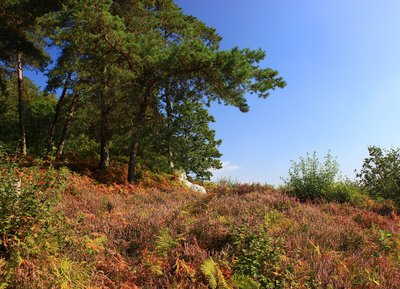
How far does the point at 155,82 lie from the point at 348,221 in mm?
11011

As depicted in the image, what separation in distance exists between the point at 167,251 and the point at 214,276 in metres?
1.03

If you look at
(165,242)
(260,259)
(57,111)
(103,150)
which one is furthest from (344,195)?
(57,111)

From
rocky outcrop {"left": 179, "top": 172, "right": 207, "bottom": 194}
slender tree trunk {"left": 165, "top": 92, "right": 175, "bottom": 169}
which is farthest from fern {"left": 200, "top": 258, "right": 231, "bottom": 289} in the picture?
rocky outcrop {"left": 179, "top": 172, "right": 207, "bottom": 194}

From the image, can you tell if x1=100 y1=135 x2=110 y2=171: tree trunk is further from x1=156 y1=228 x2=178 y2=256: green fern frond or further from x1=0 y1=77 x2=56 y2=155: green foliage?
x1=156 y1=228 x2=178 y2=256: green fern frond

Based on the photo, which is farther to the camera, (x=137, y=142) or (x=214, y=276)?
(x=137, y=142)

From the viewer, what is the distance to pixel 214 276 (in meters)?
4.20

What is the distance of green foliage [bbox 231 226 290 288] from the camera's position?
4.30m

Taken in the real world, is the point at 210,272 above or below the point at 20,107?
below

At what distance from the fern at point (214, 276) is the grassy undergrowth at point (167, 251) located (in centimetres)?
1

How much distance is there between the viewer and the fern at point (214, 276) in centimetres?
400

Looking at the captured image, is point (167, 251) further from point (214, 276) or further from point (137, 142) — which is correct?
point (137, 142)

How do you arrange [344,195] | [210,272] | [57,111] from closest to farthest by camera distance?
[210,272], [344,195], [57,111]

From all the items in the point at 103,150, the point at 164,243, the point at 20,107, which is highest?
the point at 20,107

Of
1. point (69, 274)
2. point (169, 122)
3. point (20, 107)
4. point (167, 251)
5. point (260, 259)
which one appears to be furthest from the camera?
point (20, 107)
